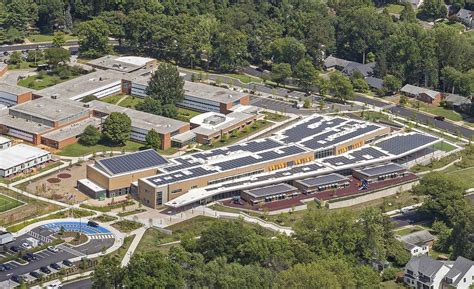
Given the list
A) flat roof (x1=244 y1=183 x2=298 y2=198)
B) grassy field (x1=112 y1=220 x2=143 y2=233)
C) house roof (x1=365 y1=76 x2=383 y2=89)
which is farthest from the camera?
house roof (x1=365 y1=76 x2=383 y2=89)

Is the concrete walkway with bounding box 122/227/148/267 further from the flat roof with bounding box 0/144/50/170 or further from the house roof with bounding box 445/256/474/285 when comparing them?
the house roof with bounding box 445/256/474/285

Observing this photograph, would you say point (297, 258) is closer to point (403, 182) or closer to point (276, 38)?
point (403, 182)

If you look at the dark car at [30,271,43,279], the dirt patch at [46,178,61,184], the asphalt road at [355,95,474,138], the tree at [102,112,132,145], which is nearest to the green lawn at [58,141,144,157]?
the tree at [102,112,132,145]

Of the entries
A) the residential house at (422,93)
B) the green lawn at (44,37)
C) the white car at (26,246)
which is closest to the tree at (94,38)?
the green lawn at (44,37)

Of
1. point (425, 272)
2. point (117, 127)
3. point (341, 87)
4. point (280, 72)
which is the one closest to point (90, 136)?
point (117, 127)

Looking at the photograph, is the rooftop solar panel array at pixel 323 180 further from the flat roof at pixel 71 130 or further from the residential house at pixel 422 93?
the residential house at pixel 422 93
